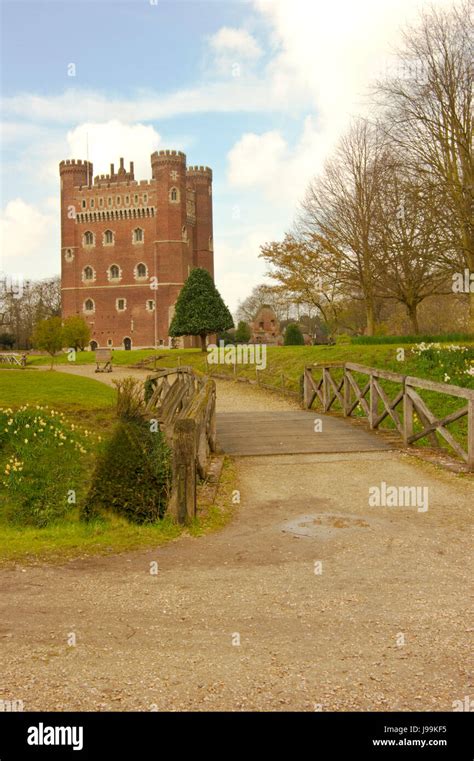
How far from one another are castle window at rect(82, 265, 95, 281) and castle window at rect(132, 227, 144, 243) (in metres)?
5.93

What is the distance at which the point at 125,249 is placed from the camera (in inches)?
2972

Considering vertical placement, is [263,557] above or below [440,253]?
below

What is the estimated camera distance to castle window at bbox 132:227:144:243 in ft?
246

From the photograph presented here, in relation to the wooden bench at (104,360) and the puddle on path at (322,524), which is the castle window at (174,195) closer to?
the wooden bench at (104,360)

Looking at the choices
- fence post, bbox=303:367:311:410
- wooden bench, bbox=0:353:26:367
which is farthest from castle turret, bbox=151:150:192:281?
fence post, bbox=303:367:311:410

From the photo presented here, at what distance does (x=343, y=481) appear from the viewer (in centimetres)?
979

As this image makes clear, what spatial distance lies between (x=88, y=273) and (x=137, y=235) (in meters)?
7.15

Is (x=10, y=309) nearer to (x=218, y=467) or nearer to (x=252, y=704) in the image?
(x=218, y=467)

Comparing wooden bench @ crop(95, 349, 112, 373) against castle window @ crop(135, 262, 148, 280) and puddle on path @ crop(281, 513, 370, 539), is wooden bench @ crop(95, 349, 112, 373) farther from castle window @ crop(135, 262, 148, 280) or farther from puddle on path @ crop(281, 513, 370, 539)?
castle window @ crop(135, 262, 148, 280)

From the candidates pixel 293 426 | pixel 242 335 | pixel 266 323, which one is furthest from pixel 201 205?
pixel 293 426

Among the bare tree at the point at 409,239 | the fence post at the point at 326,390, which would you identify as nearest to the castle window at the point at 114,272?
the bare tree at the point at 409,239

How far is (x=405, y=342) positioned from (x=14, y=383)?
16.7m
